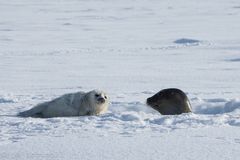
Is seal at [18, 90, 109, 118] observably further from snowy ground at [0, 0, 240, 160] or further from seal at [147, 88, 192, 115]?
seal at [147, 88, 192, 115]

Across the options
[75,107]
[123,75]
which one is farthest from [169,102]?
[123,75]

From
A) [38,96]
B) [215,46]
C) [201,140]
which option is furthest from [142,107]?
[215,46]

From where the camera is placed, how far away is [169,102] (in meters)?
6.21

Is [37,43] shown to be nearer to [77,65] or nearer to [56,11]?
[77,65]

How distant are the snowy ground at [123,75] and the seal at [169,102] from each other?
0.28 ft

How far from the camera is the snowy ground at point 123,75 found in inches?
155

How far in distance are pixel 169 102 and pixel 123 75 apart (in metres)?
3.40

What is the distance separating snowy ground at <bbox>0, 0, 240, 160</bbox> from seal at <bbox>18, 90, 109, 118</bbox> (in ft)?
0.61

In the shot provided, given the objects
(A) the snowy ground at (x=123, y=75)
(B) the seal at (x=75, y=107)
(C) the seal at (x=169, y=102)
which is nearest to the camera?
(A) the snowy ground at (x=123, y=75)

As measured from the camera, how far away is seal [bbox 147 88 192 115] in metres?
6.10

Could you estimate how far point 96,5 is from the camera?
2691 centimetres

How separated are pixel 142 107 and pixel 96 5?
20.8m

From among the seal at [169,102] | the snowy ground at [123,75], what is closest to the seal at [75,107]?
the snowy ground at [123,75]

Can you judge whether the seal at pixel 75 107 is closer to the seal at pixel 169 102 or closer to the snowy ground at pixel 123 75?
the snowy ground at pixel 123 75
